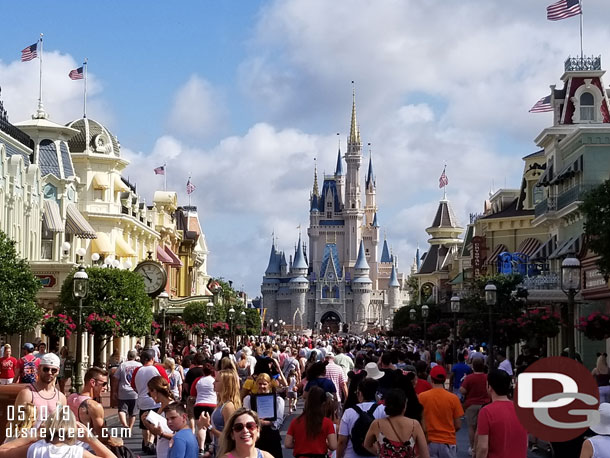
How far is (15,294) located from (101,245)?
2558cm

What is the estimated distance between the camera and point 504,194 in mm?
74688

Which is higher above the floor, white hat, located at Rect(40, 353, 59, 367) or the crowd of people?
white hat, located at Rect(40, 353, 59, 367)

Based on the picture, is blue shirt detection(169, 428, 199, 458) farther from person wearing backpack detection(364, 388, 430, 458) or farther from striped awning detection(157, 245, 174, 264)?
striped awning detection(157, 245, 174, 264)

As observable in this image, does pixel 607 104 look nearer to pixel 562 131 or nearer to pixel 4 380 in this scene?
pixel 562 131

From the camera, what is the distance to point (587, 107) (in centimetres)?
4916

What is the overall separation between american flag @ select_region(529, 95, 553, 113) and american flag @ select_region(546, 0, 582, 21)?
980 centimetres

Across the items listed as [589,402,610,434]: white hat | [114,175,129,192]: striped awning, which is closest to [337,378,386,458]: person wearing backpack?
[589,402,610,434]: white hat

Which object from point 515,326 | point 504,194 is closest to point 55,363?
point 515,326

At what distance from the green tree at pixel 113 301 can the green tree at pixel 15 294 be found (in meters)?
4.80

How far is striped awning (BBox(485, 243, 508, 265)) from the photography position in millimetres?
67588

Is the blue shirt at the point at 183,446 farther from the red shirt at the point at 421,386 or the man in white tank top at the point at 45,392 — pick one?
the red shirt at the point at 421,386

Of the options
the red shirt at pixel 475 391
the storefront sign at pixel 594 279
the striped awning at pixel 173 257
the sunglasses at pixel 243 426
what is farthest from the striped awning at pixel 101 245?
the sunglasses at pixel 243 426

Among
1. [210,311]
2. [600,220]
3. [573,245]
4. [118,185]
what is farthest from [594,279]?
[118,185]

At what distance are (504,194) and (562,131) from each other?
1035 inches
